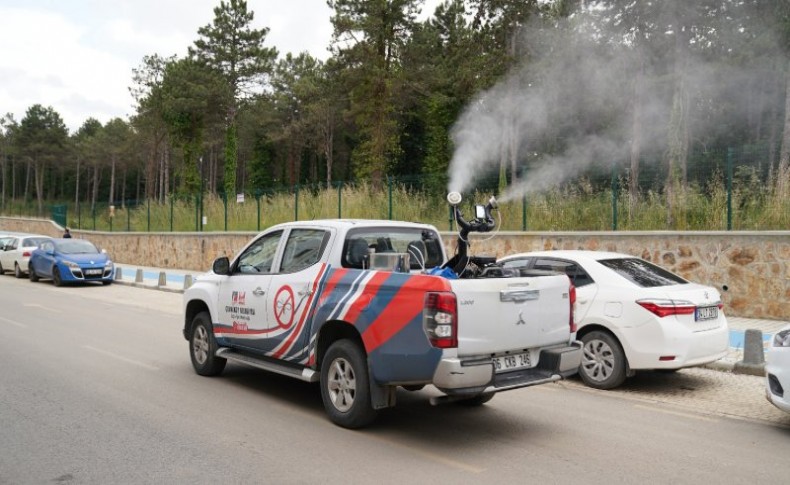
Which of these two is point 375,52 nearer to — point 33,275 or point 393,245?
point 33,275

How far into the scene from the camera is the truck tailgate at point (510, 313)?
5.39 metres

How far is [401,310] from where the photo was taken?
18.0ft

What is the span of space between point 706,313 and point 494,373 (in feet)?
11.5

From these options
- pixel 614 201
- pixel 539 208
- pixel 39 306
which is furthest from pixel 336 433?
pixel 39 306

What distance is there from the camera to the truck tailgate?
17.7 ft

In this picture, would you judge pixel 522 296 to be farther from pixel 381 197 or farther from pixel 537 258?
pixel 381 197

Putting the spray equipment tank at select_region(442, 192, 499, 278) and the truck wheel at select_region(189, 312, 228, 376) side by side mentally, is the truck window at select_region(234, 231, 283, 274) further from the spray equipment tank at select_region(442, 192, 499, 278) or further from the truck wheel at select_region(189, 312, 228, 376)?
the spray equipment tank at select_region(442, 192, 499, 278)

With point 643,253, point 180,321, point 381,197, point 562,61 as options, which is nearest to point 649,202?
point 643,253

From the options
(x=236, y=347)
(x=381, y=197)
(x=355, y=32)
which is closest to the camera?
(x=236, y=347)

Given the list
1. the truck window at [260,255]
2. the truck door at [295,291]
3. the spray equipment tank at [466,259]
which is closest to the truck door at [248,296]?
the truck window at [260,255]

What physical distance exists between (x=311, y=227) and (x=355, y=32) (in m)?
30.3

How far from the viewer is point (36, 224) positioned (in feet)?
158

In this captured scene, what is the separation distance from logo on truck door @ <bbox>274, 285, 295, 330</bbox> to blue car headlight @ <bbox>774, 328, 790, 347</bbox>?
4.49 metres

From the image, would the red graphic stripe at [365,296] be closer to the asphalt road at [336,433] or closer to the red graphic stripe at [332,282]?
the red graphic stripe at [332,282]
